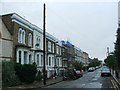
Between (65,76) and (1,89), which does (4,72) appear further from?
(65,76)

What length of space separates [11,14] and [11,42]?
3926mm

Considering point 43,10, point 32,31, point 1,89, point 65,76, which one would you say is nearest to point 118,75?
point 65,76

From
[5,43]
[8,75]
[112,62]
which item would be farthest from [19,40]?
[112,62]

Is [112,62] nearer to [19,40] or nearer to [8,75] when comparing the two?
[19,40]

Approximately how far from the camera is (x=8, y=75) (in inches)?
1359

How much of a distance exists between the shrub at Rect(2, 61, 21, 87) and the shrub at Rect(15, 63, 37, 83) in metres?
1.37

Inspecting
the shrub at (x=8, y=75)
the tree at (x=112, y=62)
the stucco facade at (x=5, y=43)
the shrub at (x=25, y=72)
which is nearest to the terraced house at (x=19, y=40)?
the stucco facade at (x=5, y=43)

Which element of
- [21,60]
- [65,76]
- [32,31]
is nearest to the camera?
[21,60]

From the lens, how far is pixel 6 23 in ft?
138

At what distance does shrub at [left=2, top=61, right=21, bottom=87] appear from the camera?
110ft

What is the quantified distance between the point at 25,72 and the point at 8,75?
3923mm

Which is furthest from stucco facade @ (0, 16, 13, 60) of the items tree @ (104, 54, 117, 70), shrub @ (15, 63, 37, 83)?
tree @ (104, 54, 117, 70)

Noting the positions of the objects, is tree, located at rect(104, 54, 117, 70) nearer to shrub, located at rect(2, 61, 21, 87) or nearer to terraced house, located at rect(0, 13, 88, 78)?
shrub, located at rect(2, 61, 21, 87)

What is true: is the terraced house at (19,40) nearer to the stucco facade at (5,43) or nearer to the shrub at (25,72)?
the stucco facade at (5,43)
